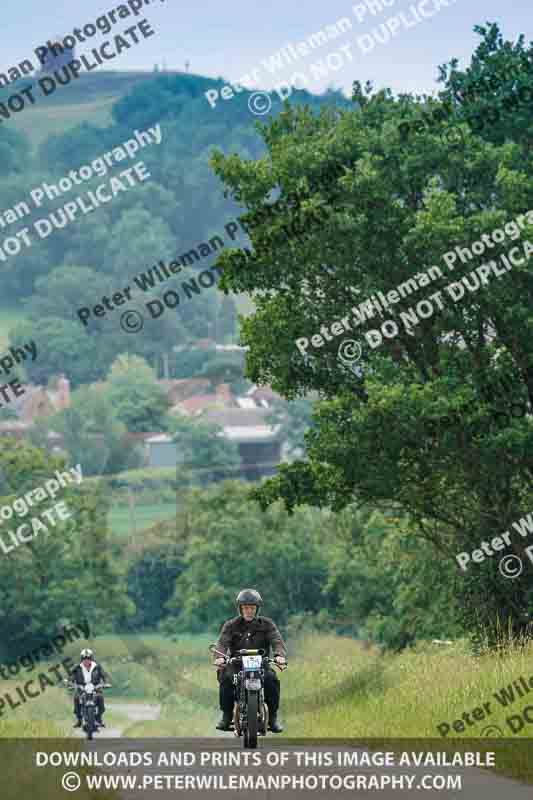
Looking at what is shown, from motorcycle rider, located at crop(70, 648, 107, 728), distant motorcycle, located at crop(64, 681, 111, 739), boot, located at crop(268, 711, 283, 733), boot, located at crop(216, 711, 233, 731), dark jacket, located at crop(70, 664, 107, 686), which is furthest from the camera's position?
dark jacket, located at crop(70, 664, 107, 686)

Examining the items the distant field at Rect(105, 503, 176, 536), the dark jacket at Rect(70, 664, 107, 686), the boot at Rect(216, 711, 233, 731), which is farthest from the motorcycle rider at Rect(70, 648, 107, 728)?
the distant field at Rect(105, 503, 176, 536)

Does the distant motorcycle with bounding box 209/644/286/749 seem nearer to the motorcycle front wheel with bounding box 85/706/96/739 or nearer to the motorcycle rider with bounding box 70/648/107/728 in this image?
the motorcycle front wheel with bounding box 85/706/96/739

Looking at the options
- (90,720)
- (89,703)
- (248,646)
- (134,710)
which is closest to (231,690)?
(248,646)

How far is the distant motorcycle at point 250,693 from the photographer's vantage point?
48.6ft

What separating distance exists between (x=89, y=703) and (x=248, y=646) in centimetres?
569

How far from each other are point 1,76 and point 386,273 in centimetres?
2296

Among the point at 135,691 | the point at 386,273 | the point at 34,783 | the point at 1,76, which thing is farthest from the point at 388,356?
the point at 135,691

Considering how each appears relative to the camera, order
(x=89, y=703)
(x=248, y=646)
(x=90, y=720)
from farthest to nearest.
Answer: (x=89, y=703), (x=90, y=720), (x=248, y=646)

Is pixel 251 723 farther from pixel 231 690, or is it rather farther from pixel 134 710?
pixel 134 710

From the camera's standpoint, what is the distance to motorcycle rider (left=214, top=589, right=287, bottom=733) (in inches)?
597

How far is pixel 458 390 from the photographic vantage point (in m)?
26.1

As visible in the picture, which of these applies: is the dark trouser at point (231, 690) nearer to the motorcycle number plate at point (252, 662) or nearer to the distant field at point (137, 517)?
the motorcycle number plate at point (252, 662)

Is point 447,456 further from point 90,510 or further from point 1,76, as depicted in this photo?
point 90,510

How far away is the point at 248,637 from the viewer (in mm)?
15297
